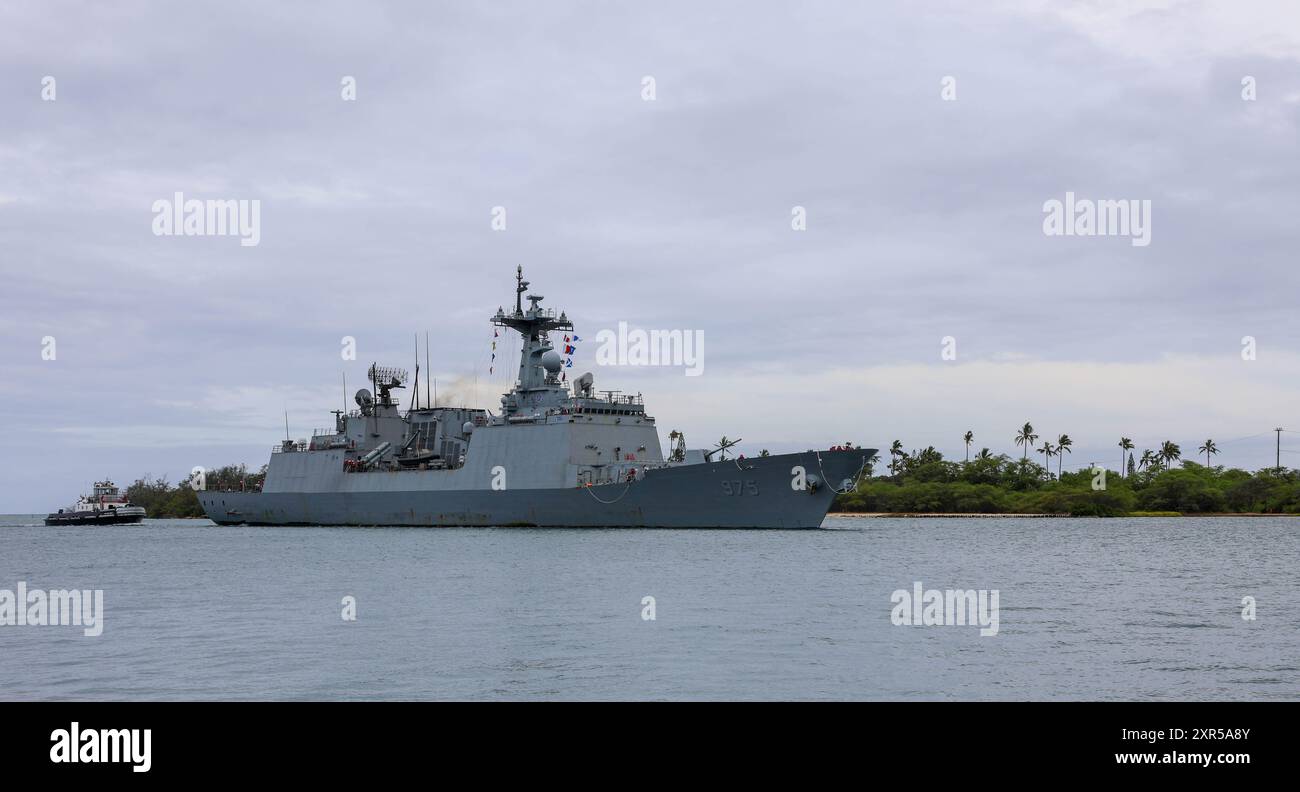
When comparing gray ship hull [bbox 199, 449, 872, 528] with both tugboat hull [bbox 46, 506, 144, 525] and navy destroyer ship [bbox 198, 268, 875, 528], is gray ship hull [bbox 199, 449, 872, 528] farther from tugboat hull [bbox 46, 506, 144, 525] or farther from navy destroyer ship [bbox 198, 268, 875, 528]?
tugboat hull [bbox 46, 506, 144, 525]

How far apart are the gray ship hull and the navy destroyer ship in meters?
0.06

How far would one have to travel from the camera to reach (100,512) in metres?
82.8

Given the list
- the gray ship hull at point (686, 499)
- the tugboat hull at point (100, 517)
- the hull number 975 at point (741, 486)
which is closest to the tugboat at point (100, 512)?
the tugboat hull at point (100, 517)

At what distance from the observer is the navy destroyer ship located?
45.2m

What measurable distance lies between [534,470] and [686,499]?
8929 mm

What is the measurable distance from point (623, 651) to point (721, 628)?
285cm

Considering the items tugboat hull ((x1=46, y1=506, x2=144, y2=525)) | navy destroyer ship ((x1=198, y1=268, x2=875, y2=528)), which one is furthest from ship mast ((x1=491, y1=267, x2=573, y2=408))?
tugboat hull ((x1=46, y1=506, x2=144, y2=525))

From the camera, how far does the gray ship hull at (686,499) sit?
4450cm

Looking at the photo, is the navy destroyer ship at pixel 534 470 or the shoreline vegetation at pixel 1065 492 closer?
the navy destroyer ship at pixel 534 470

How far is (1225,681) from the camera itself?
14961 millimetres

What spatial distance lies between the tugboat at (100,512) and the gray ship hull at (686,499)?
37.6 metres

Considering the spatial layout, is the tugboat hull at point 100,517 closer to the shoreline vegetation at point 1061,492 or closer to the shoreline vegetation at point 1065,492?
the shoreline vegetation at point 1061,492
